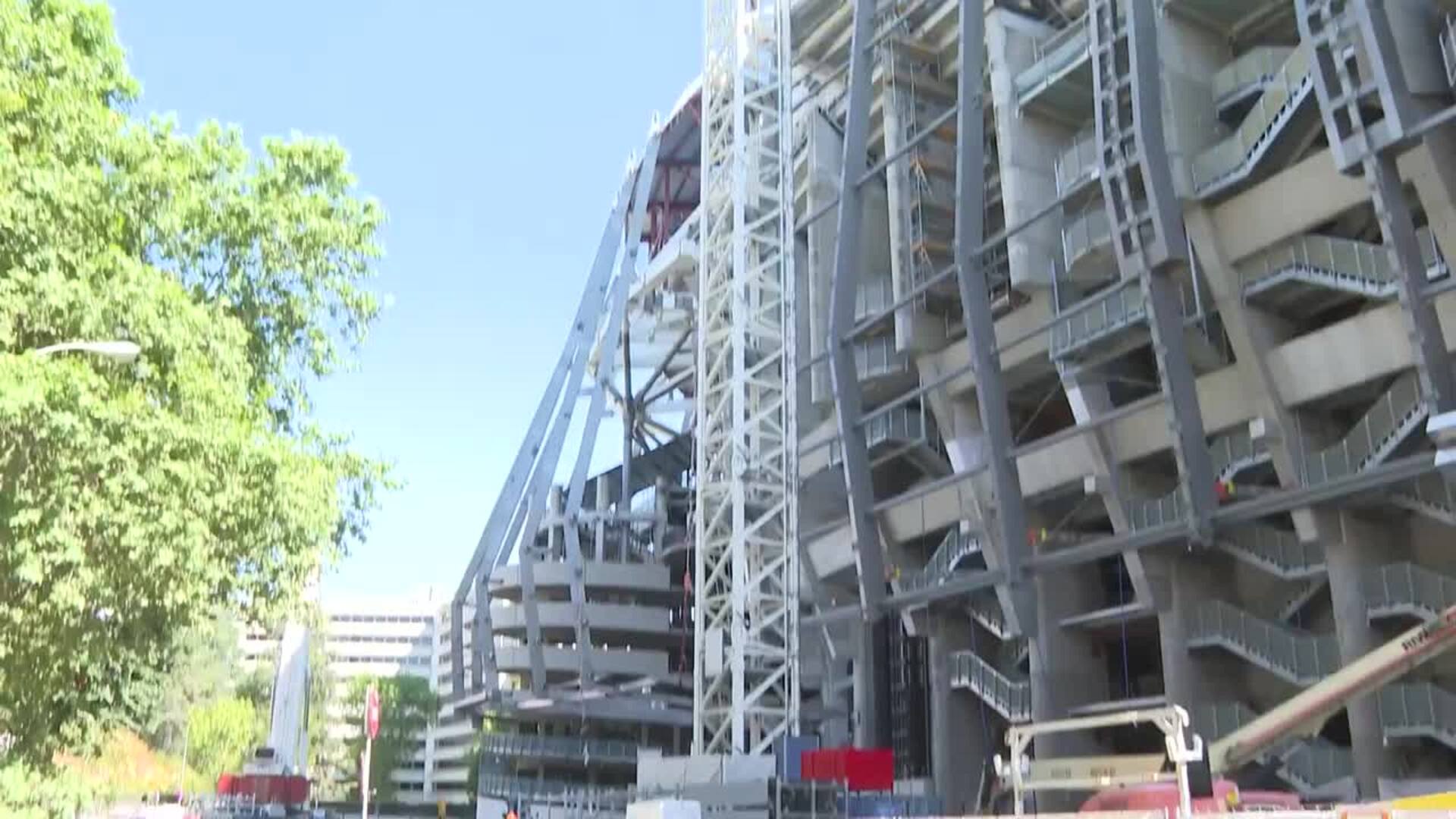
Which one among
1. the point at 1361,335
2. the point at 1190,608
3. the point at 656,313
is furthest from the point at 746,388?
the point at 656,313

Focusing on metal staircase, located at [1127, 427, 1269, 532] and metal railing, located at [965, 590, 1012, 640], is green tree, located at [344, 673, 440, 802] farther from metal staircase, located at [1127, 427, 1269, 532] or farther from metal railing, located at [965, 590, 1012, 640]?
metal staircase, located at [1127, 427, 1269, 532]

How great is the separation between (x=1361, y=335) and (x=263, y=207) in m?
25.5

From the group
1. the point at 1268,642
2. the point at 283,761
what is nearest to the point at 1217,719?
the point at 1268,642

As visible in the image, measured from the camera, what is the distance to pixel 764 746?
4691cm

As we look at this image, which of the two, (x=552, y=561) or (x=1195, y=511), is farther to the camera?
(x=552, y=561)

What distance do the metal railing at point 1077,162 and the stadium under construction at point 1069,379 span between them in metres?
0.30

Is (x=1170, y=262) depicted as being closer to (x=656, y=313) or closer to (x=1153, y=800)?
(x=1153, y=800)

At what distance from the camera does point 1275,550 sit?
3531 cm

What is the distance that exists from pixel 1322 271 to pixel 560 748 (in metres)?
54.7

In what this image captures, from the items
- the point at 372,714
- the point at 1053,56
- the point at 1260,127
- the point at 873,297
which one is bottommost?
the point at 372,714

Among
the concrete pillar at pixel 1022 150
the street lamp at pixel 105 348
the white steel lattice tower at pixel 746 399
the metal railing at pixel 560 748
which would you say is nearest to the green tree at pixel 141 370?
the street lamp at pixel 105 348

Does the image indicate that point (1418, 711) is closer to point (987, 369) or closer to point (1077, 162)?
point (987, 369)

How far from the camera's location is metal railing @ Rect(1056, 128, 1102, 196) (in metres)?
38.6

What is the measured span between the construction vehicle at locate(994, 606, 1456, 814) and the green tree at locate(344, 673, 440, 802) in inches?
4030
